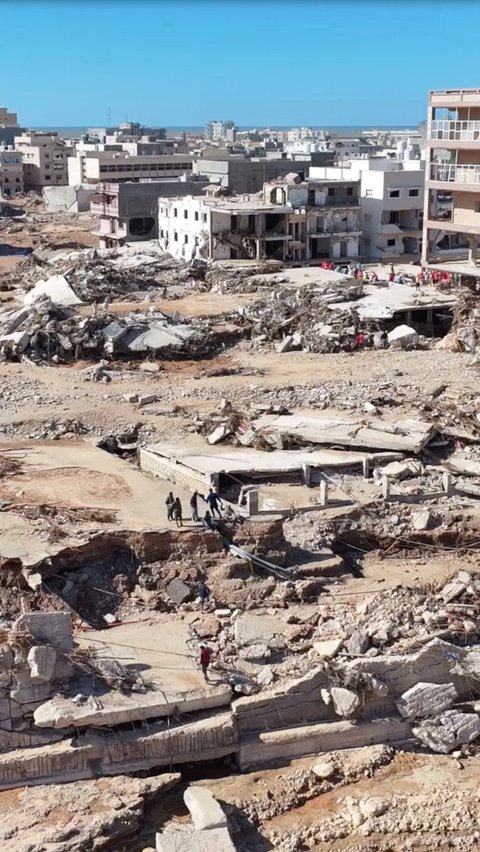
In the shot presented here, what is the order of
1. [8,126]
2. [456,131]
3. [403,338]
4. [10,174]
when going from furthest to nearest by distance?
[8,126] → [10,174] → [456,131] → [403,338]

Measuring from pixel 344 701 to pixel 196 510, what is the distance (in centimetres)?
481

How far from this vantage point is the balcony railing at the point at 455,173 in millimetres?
33406

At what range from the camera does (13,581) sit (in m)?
13.9

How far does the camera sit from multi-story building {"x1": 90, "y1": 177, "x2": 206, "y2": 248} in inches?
1906

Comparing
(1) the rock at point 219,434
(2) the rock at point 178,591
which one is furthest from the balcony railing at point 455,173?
(2) the rock at point 178,591

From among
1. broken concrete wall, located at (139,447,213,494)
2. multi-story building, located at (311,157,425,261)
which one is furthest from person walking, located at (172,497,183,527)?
multi-story building, located at (311,157,425,261)

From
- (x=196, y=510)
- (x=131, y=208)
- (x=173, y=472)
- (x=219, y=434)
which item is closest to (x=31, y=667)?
(x=196, y=510)

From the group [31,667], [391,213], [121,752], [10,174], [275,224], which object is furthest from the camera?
[10,174]

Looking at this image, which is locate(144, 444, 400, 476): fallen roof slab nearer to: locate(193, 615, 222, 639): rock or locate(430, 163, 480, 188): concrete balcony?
locate(193, 615, 222, 639): rock

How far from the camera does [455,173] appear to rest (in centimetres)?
3412

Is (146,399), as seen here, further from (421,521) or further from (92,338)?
(421,521)

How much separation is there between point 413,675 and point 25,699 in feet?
15.2

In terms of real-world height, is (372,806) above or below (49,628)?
below

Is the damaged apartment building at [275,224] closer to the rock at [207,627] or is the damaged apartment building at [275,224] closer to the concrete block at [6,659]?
the rock at [207,627]
